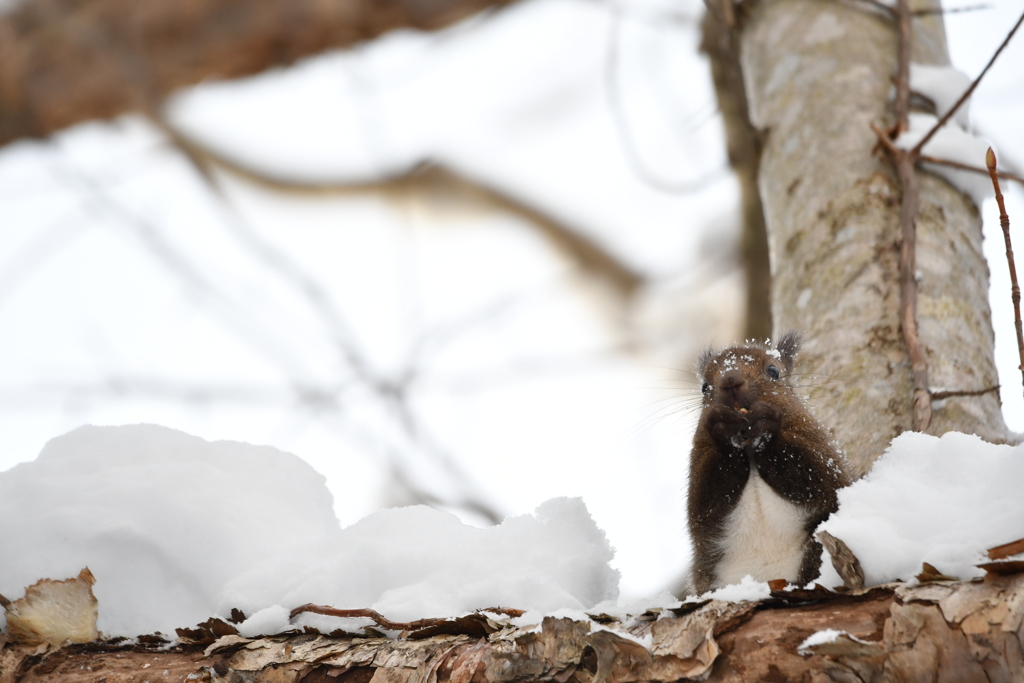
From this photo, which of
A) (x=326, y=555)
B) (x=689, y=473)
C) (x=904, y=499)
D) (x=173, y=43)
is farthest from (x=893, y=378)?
(x=173, y=43)

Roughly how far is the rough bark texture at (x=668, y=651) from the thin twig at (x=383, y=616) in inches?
0.8

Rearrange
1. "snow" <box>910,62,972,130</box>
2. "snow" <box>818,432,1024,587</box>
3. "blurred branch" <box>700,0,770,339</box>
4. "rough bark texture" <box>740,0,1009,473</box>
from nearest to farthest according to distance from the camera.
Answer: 1. "snow" <box>818,432,1024,587</box>
2. "rough bark texture" <box>740,0,1009,473</box>
3. "snow" <box>910,62,972,130</box>
4. "blurred branch" <box>700,0,770,339</box>

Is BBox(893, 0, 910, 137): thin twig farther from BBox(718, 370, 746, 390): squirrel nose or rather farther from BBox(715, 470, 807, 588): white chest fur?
BBox(715, 470, 807, 588): white chest fur

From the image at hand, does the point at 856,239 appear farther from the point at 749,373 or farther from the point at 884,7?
the point at 884,7

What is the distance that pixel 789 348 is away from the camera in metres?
2.81

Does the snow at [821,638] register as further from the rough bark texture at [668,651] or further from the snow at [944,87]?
the snow at [944,87]

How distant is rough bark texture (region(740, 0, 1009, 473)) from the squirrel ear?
0.15ft

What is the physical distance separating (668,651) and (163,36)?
472 centimetres

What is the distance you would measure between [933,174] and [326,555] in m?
Answer: 2.34

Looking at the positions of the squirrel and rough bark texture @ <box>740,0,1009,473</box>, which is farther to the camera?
rough bark texture @ <box>740,0,1009,473</box>

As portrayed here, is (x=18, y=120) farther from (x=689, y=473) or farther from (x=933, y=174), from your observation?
(x=933, y=174)

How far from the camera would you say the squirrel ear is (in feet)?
9.16

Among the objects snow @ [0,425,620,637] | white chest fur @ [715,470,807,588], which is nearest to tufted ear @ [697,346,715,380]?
white chest fur @ [715,470,807,588]

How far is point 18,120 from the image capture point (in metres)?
4.73
